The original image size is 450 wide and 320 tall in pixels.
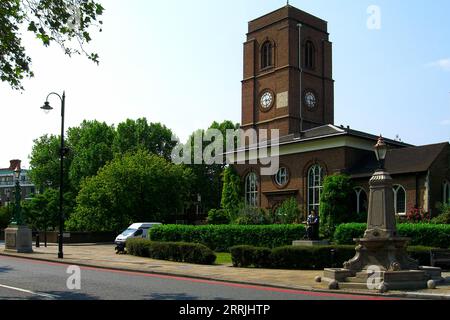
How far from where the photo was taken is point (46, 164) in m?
80.3

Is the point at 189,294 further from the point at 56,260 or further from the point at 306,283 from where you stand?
the point at 56,260

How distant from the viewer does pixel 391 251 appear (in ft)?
51.1

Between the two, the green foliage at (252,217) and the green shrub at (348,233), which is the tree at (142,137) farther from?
the green shrub at (348,233)

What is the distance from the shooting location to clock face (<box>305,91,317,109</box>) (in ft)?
186

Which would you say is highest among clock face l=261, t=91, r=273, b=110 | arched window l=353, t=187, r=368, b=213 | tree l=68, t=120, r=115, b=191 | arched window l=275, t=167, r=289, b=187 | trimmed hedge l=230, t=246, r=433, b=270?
clock face l=261, t=91, r=273, b=110

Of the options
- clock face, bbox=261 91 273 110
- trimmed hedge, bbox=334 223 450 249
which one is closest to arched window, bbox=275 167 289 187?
clock face, bbox=261 91 273 110

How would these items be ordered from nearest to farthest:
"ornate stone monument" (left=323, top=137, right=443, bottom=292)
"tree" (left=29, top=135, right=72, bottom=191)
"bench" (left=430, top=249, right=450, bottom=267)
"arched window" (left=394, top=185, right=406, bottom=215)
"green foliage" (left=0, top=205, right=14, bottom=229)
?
"ornate stone monument" (left=323, top=137, right=443, bottom=292), "bench" (left=430, top=249, right=450, bottom=267), "arched window" (left=394, top=185, right=406, bottom=215), "green foliage" (left=0, top=205, right=14, bottom=229), "tree" (left=29, top=135, right=72, bottom=191)

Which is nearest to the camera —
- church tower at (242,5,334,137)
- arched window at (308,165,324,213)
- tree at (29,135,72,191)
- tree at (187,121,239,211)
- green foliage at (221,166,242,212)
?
arched window at (308,165,324,213)

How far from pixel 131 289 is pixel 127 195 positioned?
1479 inches

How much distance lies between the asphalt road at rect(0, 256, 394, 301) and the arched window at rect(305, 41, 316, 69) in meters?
43.2

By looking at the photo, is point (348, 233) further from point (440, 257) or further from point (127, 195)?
point (127, 195)

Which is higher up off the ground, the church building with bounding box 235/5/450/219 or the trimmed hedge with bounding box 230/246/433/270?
the church building with bounding box 235/5/450/219

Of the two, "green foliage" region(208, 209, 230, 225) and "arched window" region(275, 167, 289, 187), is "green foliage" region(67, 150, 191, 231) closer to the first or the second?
"green foliage" region(208, 209, 230, 225)
